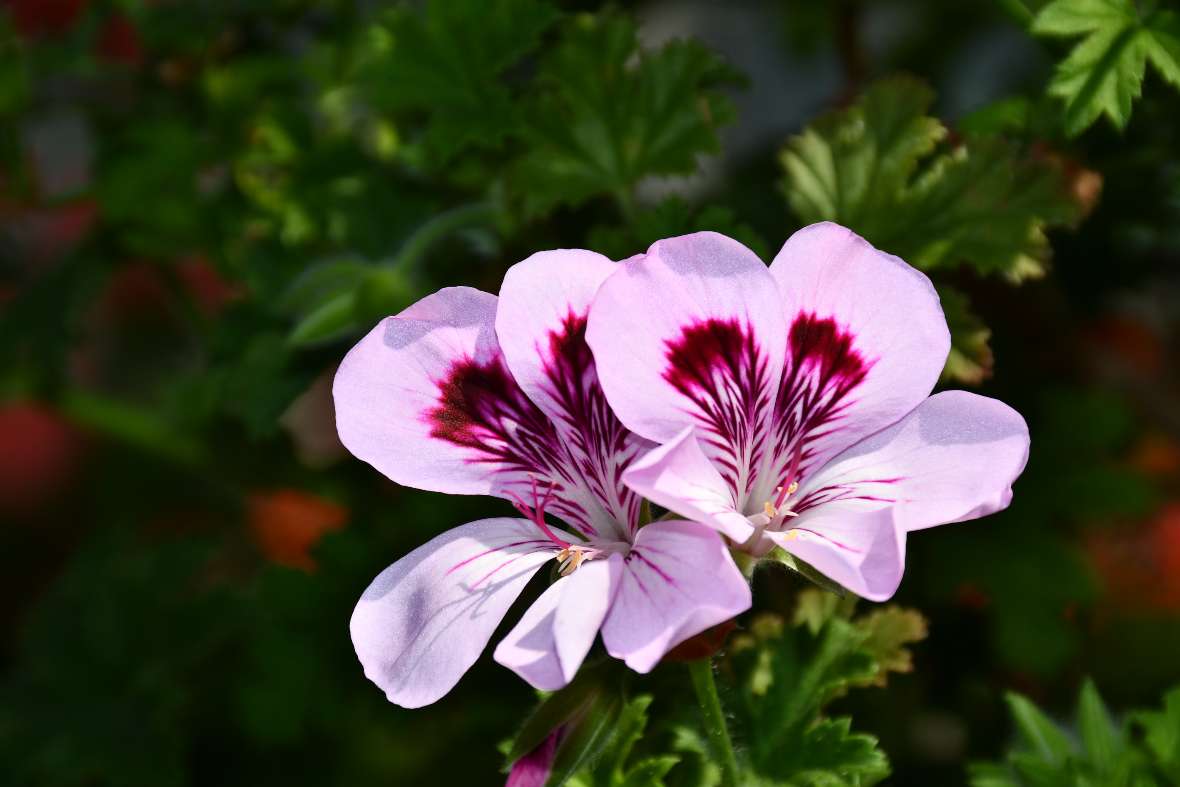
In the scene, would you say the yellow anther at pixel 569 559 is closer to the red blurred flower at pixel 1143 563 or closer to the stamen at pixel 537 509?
the stamen at pixel 537 509

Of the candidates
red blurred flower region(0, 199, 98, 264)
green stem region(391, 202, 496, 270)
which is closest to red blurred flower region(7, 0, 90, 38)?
red blurred flower region(0, 199, 98, 264)

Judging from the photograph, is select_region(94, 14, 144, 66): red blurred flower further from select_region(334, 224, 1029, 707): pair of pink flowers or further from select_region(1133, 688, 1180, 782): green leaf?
select_region(1133, 688, 1180, 782): green leaf

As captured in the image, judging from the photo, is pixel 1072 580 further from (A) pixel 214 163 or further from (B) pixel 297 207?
(A) pixel 214 163

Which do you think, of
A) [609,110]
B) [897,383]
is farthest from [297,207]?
[897,383]

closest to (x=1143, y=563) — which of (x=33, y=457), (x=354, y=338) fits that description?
(x=354, y=338)

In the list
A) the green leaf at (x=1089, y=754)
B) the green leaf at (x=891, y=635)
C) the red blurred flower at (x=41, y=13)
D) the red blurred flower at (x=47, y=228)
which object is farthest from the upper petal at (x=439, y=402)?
the red blurred flower at (x=41, y=13)

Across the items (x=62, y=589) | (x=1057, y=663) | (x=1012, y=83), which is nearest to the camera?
(x=1057, y=663)
